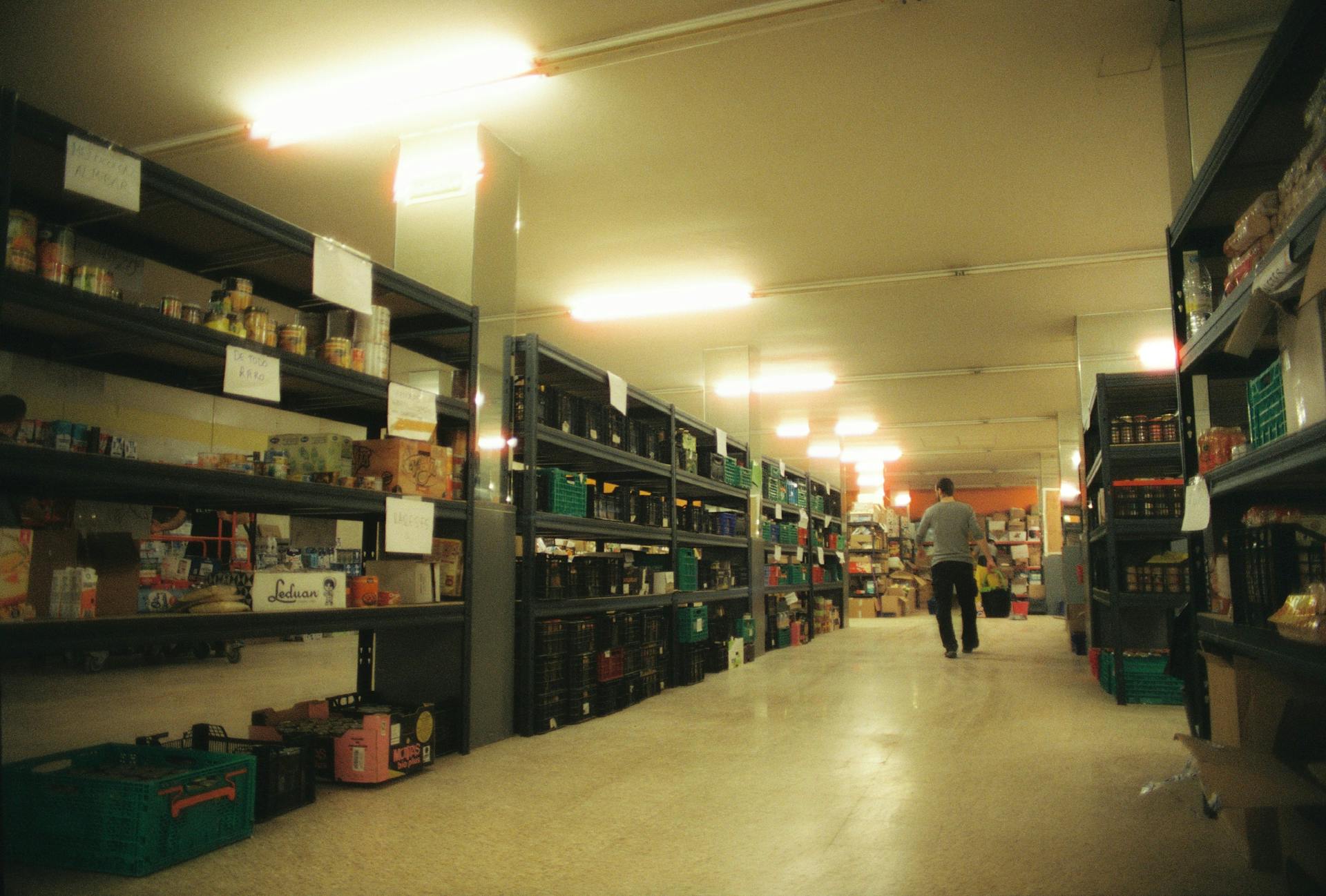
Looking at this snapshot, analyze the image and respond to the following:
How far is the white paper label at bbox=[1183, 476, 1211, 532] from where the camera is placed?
293 cm

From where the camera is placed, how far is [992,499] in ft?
90.5

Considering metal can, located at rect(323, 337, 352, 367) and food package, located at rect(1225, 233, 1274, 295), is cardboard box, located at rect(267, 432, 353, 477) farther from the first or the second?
food package, located at rect(1225, 233, 1274, 295)

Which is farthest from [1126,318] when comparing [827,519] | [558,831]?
[558,831]

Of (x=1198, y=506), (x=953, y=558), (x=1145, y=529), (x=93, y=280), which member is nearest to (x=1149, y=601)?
(x=1145, y=529)

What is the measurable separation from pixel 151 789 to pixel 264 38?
3.96 meters

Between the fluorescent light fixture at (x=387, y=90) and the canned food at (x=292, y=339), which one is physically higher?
the fluorescent light fixture at (x=387, y=90)

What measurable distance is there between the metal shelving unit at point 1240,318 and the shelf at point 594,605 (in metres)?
3.16

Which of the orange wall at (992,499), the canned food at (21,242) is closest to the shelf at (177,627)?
the canned food at (21,242)

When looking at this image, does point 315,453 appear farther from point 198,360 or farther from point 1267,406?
point 1267,406

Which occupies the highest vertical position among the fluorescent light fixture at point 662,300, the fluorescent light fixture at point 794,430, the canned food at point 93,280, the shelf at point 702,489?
the fluorescent light fixture at point 662,300

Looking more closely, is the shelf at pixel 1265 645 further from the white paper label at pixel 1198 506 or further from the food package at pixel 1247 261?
the food package at pixel 1247 261

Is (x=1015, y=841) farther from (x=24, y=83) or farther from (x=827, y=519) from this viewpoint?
(x=827, y=519)

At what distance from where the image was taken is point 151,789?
244 centimetres

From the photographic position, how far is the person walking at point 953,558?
8625 millimetres
